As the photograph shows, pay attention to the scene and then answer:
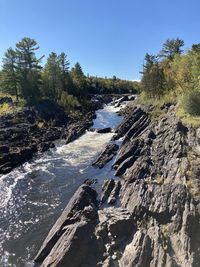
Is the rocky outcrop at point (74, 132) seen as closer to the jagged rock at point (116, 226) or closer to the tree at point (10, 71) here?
the tree at point (10, 71)

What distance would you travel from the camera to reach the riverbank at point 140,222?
64.4ft

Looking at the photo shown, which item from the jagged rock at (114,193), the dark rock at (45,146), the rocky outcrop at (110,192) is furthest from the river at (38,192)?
the jagged rock at (114,193)

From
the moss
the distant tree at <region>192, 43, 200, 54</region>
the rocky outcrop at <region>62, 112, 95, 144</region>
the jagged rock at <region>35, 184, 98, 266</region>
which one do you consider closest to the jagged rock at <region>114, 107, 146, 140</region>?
the rocky outcrop at <region>62, 112, 95, 144</region>

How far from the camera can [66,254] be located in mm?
20484

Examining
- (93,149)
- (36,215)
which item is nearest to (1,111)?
(93,149)

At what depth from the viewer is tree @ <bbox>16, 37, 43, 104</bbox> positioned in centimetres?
9219

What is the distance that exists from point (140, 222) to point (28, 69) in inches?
3233

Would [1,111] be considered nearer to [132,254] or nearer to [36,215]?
[36,215]

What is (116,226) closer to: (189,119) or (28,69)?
(189,119)

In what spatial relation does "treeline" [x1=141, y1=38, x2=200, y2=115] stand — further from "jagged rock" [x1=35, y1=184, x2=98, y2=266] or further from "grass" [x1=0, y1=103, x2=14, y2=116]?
"grass" [x1=0, y1=103, x2=14, y2=116]

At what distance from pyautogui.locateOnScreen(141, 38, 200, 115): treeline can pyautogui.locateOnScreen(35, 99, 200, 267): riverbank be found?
35.8ft

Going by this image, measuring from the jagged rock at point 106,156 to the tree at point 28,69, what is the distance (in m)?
48.0

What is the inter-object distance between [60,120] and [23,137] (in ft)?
66.5

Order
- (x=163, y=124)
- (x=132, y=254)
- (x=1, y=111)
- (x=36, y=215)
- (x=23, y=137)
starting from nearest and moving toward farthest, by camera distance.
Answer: (x=132, y=254), (x=36, y=215), (x=163, y=124), (x=23, y=137), (x=1, y=111)
